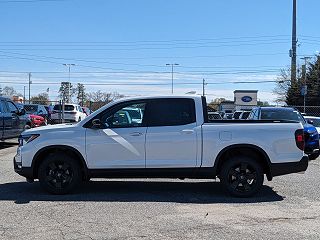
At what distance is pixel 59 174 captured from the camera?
8625 mm

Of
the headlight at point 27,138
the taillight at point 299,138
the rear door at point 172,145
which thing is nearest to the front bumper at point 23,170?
the headlight at point 27,138

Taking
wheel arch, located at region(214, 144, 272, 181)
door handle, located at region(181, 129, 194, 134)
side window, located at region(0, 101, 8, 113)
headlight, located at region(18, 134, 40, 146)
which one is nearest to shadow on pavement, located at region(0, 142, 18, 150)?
side window, located at region(0, 101, 8, 113)

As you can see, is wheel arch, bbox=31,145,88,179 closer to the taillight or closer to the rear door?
the rear door

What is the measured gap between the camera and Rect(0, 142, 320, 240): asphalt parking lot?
20.2 ft

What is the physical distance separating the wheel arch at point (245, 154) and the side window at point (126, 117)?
5.12ft

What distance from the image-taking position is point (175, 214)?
7172 mm

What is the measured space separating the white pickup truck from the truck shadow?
27 centimetres

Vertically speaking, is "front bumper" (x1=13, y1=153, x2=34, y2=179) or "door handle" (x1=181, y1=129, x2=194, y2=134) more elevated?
"door handle" (x1=181, y1=129, x2=194, y2=134)

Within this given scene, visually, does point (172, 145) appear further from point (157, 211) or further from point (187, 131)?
point (157, 211)

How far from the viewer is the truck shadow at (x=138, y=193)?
326 inches

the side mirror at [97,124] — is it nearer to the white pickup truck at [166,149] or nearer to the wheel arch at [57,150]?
the white pickup truck at [166,149]

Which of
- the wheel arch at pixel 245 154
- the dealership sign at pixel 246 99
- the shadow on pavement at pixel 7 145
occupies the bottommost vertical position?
the shadow on pavement at pixel 7 145

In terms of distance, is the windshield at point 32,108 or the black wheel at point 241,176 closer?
the black wheel at point 241,176

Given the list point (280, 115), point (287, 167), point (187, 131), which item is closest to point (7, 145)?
point (280, 115)
